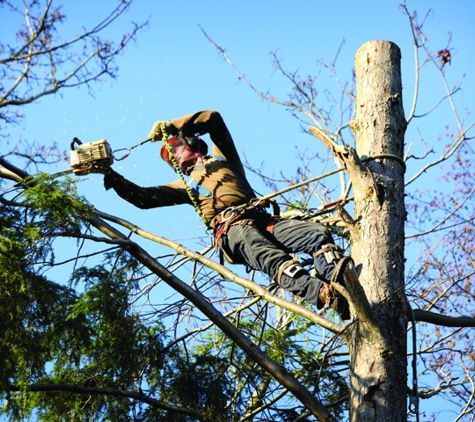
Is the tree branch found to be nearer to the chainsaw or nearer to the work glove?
the chainsaw

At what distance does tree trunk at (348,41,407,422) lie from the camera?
13.7 feet

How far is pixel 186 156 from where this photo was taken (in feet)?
19.3

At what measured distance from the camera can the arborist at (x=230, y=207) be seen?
4.71 meters

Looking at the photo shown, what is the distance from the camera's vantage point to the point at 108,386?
541cm

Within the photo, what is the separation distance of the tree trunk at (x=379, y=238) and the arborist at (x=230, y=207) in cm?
23

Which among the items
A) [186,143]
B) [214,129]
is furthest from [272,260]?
[186,143]

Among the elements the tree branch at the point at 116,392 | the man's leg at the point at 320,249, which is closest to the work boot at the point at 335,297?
the man's leg at the point at 320,249

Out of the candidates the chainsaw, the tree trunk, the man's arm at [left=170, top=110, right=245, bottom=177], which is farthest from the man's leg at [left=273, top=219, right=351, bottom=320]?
the chainsaw

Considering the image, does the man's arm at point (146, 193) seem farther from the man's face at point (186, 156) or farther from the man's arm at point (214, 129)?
the man's arm at point (214, 129)

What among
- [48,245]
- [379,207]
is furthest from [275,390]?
[48,245]

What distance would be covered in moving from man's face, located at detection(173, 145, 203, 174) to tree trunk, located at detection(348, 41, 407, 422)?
54.0 inches

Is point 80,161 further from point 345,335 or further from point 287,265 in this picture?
point 345,335

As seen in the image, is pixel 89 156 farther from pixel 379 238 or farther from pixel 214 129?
pixel 379 238

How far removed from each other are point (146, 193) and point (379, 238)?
6.92 ft
